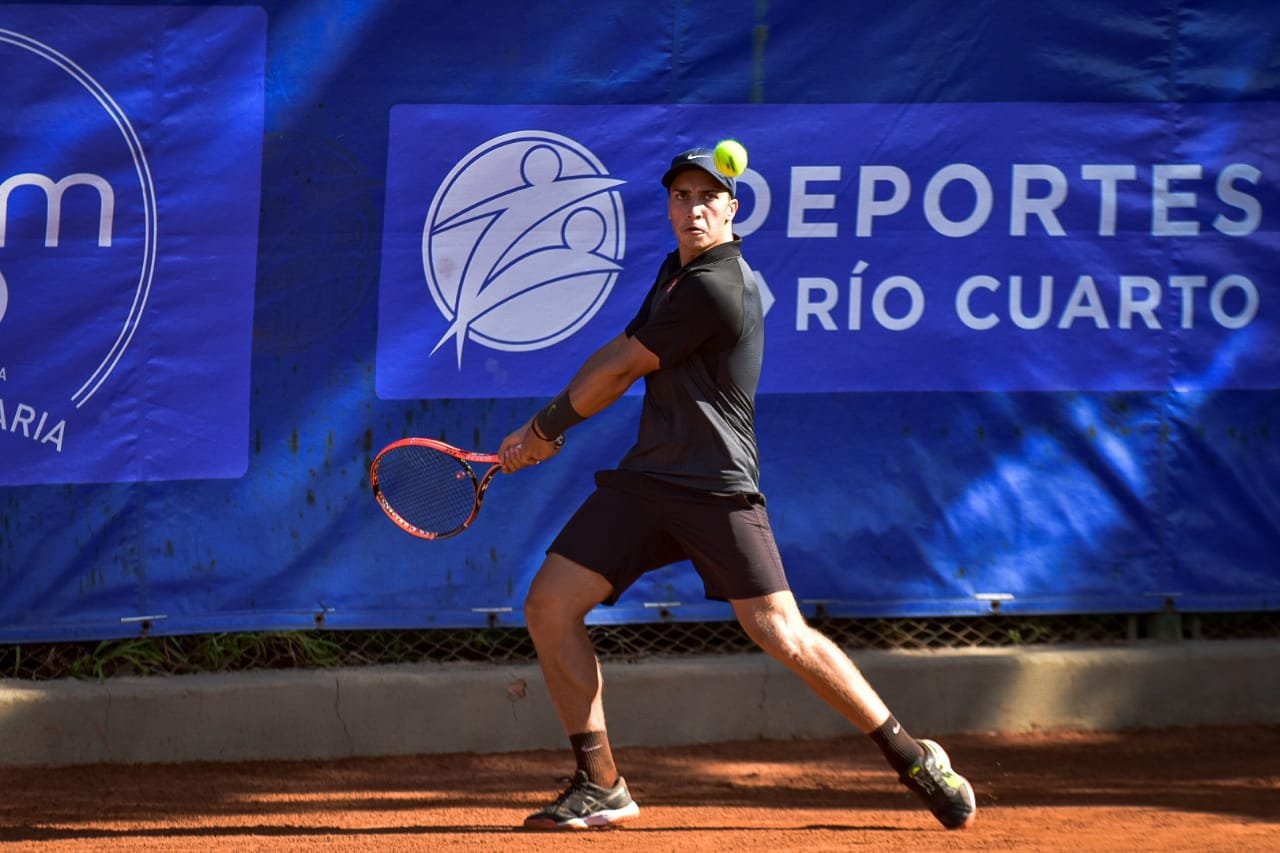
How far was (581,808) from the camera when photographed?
4906 millimetres

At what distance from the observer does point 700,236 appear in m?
4.62

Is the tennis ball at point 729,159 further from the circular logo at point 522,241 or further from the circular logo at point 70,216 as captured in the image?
the circular logo at point 70,216

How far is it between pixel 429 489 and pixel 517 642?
979mm

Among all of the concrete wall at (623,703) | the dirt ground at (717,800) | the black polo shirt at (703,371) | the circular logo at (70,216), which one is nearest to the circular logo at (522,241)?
the circular logo at (70,216)

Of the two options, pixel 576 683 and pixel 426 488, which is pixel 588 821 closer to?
pixel 576 683

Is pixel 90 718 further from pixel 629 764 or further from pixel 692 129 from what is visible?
pixel 692 129

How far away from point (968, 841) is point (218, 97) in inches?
129

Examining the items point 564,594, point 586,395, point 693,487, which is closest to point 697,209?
point 586,395

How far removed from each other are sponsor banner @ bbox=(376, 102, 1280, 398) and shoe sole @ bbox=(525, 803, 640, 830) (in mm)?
1521

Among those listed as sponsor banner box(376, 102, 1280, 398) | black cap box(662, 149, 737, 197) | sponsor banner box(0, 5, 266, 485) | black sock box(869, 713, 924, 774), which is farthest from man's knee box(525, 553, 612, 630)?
sponsor banner box(0, 5, 266, 485)

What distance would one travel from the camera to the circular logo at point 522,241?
5.73m

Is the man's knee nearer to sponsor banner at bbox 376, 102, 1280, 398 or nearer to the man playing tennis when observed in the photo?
the man playing tennis

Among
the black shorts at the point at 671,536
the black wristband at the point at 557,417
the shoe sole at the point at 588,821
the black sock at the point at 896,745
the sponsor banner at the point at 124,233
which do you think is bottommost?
the shoe sole at the point at 588,821

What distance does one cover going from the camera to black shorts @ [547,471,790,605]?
15.3 feet
